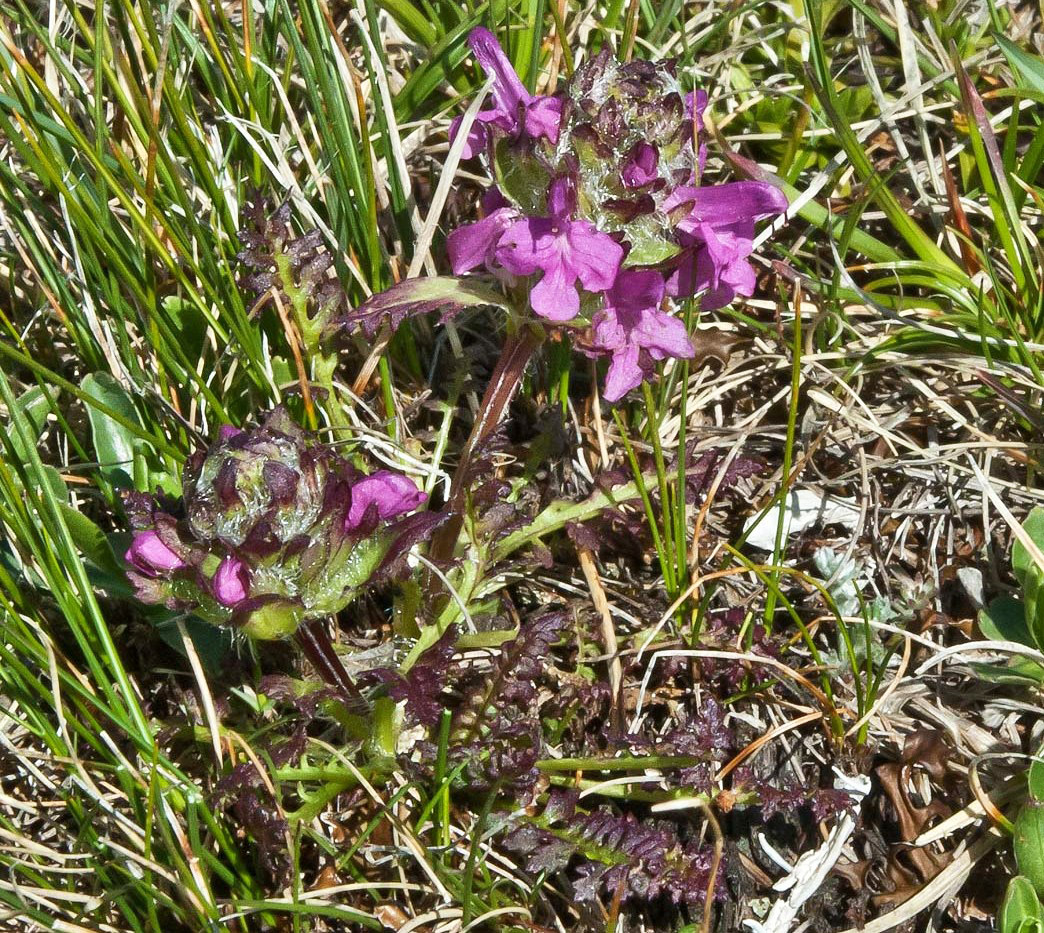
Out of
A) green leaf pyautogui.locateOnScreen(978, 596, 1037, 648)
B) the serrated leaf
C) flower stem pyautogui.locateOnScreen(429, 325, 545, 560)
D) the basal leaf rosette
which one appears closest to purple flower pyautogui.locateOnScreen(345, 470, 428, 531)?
the basal leaf rosette

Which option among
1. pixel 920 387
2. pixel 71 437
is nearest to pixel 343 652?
pixel 71 437

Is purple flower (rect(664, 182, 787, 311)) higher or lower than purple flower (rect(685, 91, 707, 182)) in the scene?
lower

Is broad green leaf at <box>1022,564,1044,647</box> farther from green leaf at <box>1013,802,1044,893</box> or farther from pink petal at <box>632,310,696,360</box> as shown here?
pink petal at <box>632,310,696,360</box>

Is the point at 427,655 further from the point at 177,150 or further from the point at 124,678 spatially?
the point at 177,150

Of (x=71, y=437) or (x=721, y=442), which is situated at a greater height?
(x=71, y=437)

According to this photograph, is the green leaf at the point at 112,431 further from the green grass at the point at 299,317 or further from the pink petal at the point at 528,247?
the pink petal at the point at 528,247

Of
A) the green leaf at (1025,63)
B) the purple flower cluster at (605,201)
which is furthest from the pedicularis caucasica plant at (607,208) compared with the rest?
the green leaf at (1025,63)
